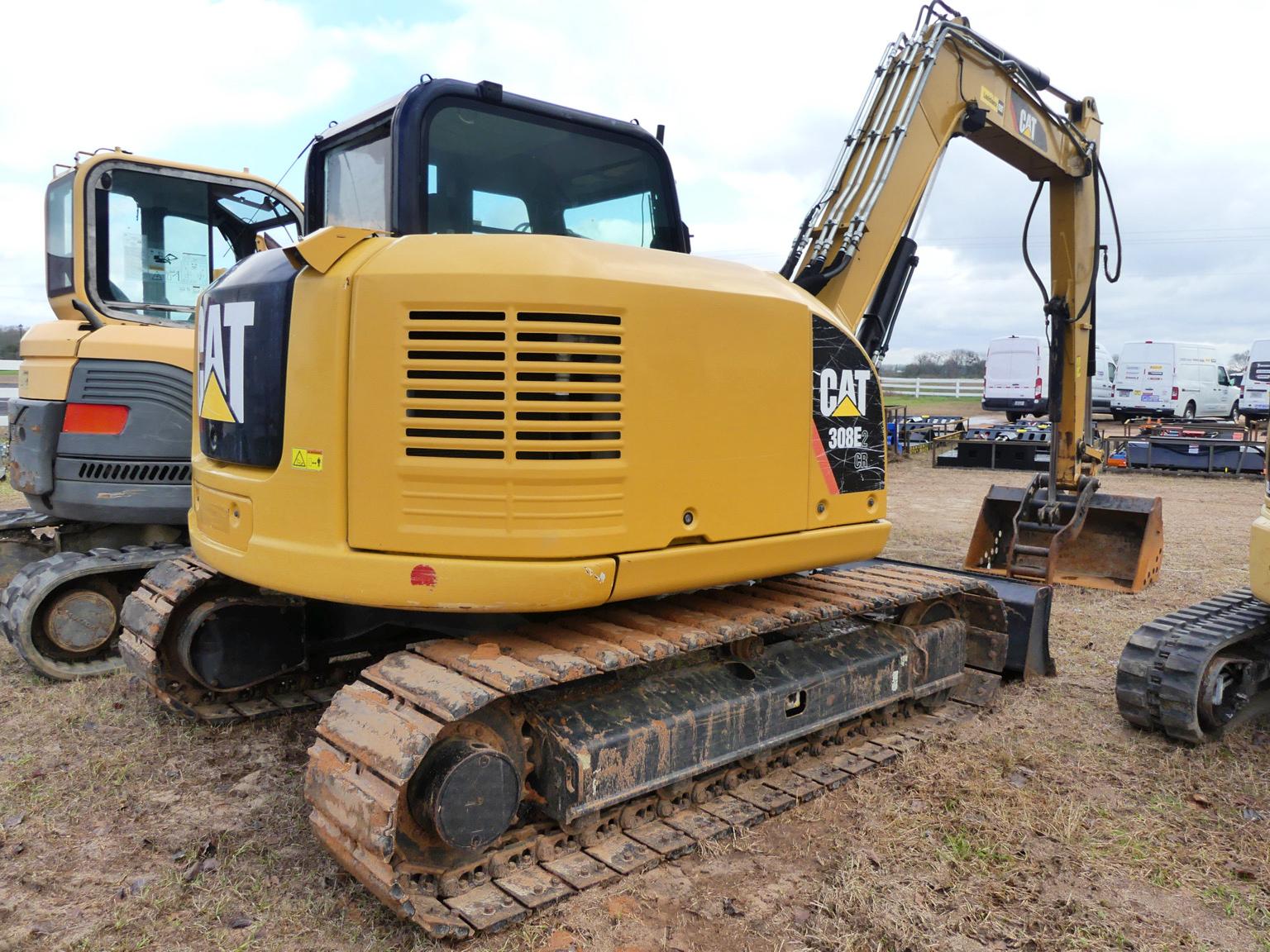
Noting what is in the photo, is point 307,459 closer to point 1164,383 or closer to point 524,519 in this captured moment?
point 524,519

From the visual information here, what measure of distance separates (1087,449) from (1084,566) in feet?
3.27

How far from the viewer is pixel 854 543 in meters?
4.27

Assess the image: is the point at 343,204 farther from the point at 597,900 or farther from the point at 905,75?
the point at 905,75

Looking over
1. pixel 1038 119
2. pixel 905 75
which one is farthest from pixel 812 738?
pixel 1038 119

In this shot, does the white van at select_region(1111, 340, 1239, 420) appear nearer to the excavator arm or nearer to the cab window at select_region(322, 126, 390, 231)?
the excavator arm

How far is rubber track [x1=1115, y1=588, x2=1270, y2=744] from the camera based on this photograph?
4.48 metres

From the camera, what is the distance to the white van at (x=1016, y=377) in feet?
91.2

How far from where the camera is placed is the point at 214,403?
12.7 feet

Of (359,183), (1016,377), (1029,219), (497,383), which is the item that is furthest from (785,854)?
(1016,377)

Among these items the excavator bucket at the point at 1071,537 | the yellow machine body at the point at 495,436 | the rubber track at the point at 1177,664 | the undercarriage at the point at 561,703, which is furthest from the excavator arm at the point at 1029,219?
the yellow machine body at the point at 495,436

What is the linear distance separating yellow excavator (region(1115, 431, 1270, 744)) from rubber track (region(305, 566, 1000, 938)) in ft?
4.74

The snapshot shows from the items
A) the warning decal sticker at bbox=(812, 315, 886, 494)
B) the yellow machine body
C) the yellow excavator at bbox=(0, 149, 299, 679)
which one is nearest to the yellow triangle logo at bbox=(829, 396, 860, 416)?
the warning decal sticker at bbox=(812, 315, 886, 494)

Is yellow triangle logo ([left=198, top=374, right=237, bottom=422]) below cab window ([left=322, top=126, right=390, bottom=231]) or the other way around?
below

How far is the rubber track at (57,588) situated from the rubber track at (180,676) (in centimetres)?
92
